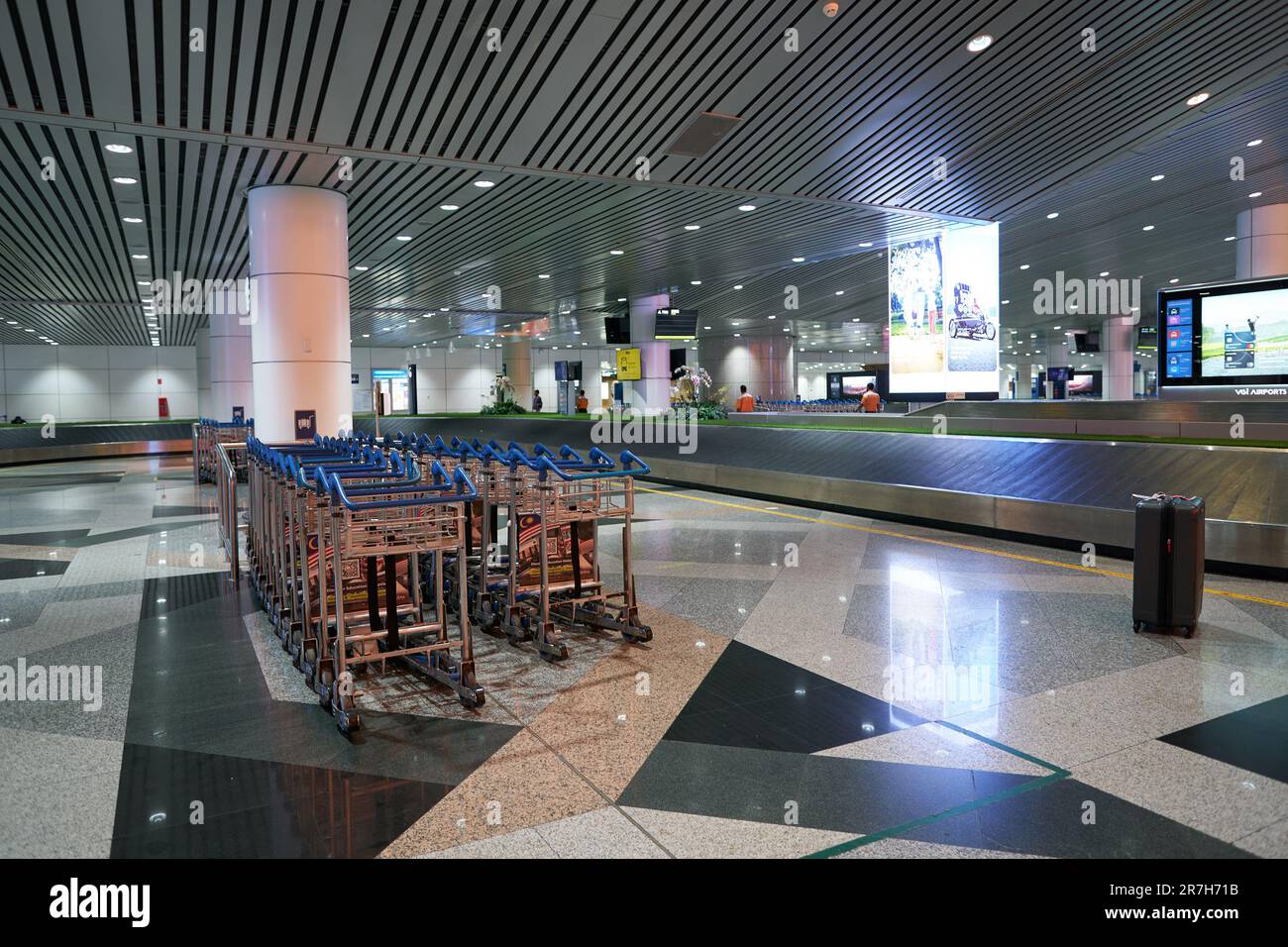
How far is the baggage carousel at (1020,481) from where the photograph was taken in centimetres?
779

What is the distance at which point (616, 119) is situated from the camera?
966 centimetres

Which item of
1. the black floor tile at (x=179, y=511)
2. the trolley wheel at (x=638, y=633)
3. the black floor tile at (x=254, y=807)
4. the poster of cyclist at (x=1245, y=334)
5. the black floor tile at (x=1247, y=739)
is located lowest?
the black floor tile at (x=254, y=807)

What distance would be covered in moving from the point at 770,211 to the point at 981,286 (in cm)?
520

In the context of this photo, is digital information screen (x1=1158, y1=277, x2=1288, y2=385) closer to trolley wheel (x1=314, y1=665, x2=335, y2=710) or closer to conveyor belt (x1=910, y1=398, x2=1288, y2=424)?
conveyor belt (x1=910, y1=398, x2=1288, y2=424)

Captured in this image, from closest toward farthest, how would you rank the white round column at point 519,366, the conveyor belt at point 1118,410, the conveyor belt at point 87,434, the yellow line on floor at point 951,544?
the yellow line on floor at point 951,544, the conveyor belt at point 1118,410, the conveyor belt at point 87,434, the white round column at point 519,366

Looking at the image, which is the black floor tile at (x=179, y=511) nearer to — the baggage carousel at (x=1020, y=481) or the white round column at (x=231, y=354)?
the white round column at (x=231, y=354)

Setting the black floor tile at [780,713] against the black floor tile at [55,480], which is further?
the black floor tile at [55,480]

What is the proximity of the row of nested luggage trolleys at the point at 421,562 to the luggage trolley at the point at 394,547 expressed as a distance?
11 millimetres

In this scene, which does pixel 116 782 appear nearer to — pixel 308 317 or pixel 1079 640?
pixel 1079 640

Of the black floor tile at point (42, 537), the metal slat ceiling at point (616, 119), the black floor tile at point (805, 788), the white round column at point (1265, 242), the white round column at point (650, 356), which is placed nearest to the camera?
the black floor tile at point (805, 788)

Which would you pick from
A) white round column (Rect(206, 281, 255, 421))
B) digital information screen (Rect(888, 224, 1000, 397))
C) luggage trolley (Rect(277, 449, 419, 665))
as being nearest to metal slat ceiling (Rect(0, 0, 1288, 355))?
digital information screen (Rect(888, 224, 1000, 397))

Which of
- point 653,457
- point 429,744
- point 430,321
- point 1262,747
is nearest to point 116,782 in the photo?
point 429,744

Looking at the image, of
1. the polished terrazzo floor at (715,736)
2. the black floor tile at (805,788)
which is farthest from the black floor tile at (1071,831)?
the black floor tile at (805,788)

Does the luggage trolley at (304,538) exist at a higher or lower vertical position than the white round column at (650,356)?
lower
